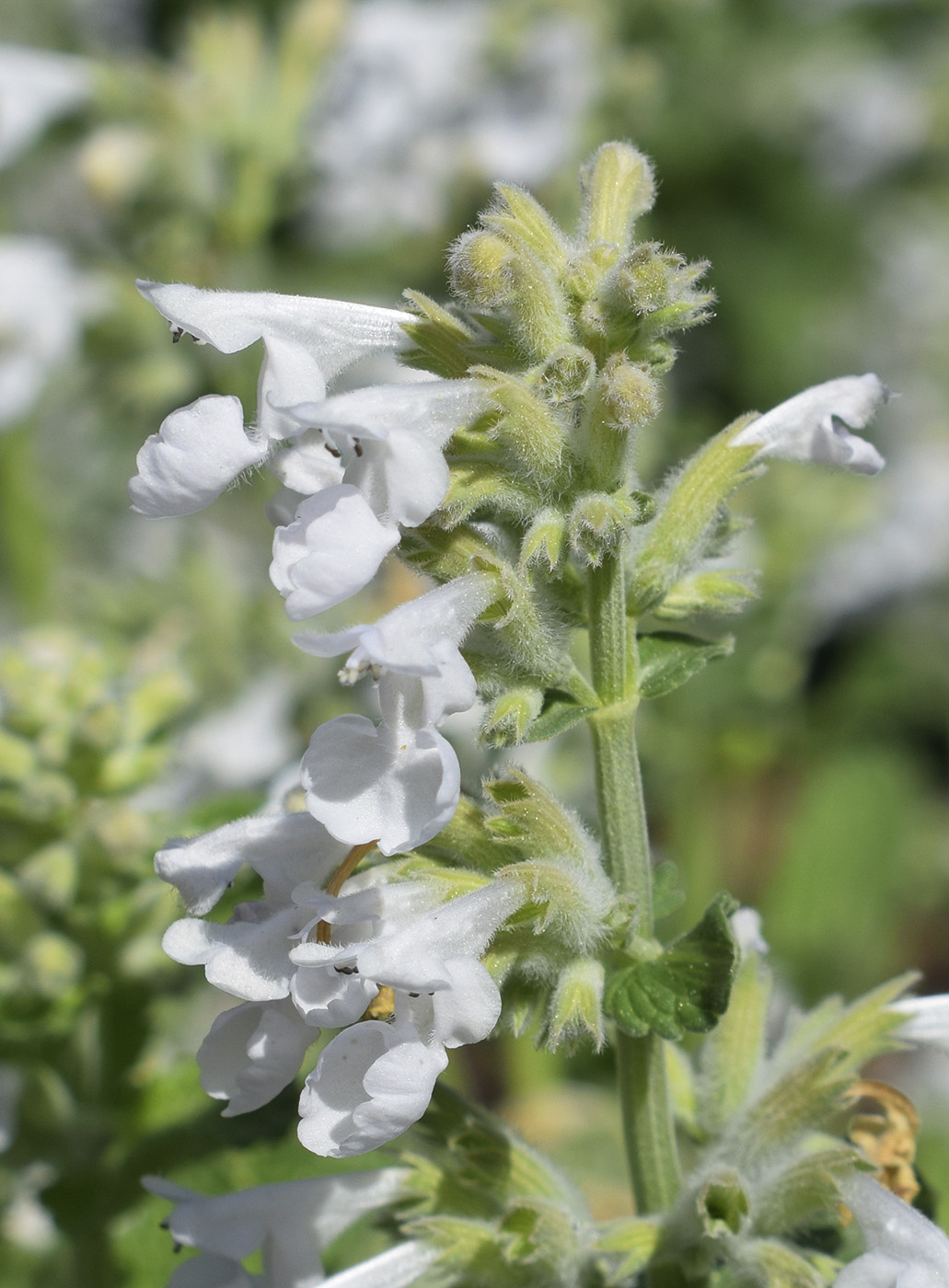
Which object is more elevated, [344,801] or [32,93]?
[32,93]

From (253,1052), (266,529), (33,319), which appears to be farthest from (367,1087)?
(266,529)

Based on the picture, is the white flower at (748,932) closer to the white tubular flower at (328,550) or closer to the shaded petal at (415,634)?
the shaded petal at (415,634)

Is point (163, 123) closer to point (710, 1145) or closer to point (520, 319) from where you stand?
point (520, 319)

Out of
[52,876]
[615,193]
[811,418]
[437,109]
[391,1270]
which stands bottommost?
→ [391,1270]

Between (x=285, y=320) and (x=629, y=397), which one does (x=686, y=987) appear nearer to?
(x=629, y=397)

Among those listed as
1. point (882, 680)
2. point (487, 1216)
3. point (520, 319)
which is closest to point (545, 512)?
point (520, 319)

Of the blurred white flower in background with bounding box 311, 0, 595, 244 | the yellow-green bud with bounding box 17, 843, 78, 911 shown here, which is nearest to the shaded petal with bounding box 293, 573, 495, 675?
the yellow-green bud with bounding box 17, 843, 78, 911

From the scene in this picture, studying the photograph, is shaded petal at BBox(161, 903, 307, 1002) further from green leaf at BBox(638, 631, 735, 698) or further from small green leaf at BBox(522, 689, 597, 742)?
green leaf at BBox(638, 631, 735, 698)
